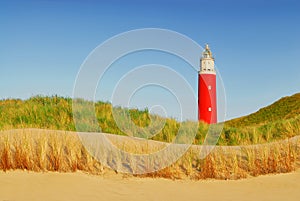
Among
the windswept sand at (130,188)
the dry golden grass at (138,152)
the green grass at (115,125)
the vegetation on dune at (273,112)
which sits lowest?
the windswept sand at (130,188)

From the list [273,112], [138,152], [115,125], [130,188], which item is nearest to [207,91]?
[273,112]

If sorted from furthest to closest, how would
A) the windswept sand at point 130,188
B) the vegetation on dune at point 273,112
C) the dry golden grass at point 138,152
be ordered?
the vegetation on dune at point 273,112 < the dry golden grass at point 138,152 < the windswept sand at point 130,188

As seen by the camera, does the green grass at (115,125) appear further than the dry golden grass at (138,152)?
Yes

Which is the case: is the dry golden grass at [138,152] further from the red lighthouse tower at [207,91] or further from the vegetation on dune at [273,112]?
the vegetation on dune at [273,112]

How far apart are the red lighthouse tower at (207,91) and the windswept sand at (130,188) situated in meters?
17.9

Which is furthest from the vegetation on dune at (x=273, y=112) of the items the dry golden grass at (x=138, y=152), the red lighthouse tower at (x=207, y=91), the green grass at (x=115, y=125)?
the dry golden grass at (x=138, y=152)

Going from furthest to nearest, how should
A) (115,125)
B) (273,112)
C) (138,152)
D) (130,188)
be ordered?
(273,112) < (115,125) < (138,152) < (130,188)

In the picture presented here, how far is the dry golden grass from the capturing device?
7668 millimetres

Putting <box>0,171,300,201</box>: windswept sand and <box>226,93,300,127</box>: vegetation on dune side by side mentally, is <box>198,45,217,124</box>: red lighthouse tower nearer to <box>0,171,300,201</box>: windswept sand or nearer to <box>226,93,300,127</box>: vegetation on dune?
<box>226,93,300,127</box>: vegetation on dune

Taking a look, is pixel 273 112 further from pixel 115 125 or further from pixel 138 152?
pixel 138 152

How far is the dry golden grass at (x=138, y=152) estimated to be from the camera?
7.67 metres

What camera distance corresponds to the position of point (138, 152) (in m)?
8.67

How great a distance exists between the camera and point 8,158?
7562mm

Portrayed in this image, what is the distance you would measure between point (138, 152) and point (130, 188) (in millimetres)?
1616
